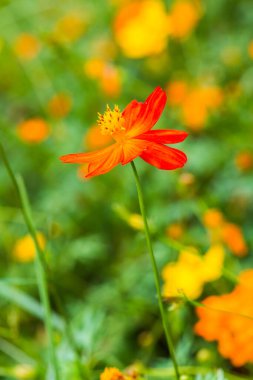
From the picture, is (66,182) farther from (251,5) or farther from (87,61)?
(251,5)

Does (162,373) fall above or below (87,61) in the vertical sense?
below

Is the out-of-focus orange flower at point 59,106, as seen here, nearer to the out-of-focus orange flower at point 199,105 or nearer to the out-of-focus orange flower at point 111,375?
the out-of-focus orange flower at point 199,105

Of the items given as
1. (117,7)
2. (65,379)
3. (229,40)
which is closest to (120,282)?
(65,379)

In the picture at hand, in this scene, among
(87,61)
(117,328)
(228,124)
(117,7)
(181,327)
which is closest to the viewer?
(181,327)

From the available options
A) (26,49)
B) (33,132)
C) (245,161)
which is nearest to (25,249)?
→ (33,132)

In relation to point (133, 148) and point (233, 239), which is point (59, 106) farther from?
point (133, 148)

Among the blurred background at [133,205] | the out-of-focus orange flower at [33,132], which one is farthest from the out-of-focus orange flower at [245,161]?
the out-of-focus orange flower at [33,132]

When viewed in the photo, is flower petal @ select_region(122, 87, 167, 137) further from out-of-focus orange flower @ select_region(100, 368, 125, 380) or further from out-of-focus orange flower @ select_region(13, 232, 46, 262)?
out-of-focus orange flower @ select_region(13, 232, 46, 262)
